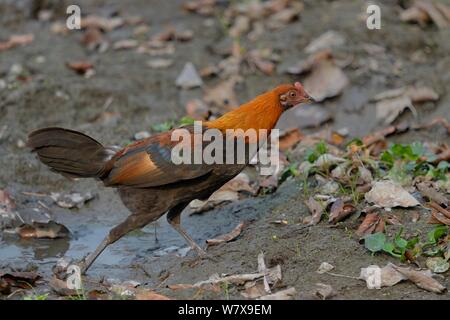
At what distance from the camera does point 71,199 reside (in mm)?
8500

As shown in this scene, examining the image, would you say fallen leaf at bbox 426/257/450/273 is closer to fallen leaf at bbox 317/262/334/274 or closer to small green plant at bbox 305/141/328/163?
fallen leaf at bbox 317/262/334/274

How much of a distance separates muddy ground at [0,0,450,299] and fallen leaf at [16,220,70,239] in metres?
0.08

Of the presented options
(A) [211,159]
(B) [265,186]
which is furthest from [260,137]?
(B) [265,186]

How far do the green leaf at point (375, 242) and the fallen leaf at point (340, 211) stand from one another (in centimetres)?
57

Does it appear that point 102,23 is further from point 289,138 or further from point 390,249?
point 390,249

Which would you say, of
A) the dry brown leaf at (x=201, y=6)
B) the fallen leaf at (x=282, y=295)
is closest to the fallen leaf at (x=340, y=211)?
the fallen leaf at (x=282, y=295)

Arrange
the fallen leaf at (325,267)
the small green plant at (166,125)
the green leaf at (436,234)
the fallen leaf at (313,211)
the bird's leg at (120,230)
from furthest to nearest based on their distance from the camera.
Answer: the small green plant at (166,125), the fallen leaf at (313,211), the bird's leg at (120,230), the green leaf at (436,234), the fallen leaf at (325,267)

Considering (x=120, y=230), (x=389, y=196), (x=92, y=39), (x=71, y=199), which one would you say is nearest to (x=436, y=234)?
(x=389, y=196)

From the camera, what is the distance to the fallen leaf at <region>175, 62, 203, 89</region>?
10.7 m

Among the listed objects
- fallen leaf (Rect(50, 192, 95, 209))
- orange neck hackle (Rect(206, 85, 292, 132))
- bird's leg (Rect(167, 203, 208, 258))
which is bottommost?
fallen leaf (Rect(50, 192, 95, 209))

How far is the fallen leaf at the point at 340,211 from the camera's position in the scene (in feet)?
22.7

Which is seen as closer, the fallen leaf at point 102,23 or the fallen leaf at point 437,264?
the fallen leaf at point 437,264

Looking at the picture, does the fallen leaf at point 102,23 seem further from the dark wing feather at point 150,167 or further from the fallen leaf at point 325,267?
the fallen leaf at point 325,267

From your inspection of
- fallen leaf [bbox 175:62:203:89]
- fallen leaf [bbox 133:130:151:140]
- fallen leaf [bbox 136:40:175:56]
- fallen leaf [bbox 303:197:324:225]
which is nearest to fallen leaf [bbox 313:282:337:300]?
fallen leaf [bbox 303:197:324:225]
